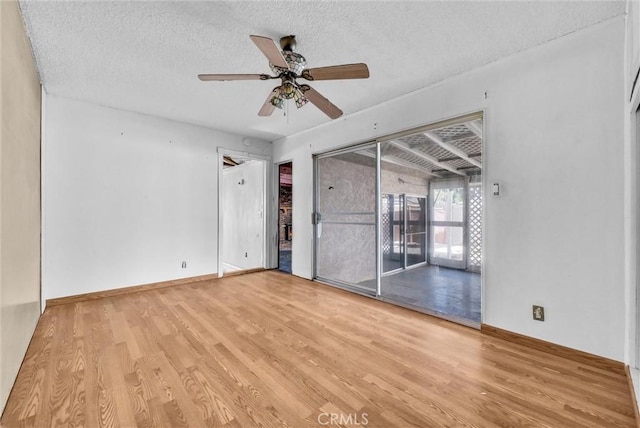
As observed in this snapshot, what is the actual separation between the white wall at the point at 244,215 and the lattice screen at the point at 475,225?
3.64 meters

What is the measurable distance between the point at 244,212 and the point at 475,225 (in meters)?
4.47

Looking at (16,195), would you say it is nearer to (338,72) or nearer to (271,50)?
(271,50)

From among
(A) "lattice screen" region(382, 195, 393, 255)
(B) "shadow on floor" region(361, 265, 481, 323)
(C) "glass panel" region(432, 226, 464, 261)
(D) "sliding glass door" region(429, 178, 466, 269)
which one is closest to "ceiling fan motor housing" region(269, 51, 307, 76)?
(D) "sliding glass door" region(429, 178, 466, 269)

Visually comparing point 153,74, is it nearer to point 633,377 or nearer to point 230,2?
point 230,2

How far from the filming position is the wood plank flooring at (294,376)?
4.85ft

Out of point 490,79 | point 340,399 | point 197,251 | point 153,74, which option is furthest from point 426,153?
point 197,251

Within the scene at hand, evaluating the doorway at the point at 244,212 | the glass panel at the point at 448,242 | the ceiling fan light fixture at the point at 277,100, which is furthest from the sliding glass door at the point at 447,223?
the doorway at the point at 244,212

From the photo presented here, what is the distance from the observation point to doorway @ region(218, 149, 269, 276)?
5.25 metres

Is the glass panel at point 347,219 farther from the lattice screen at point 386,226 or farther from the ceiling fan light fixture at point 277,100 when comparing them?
the ceiling fan light fixture at point 277,100

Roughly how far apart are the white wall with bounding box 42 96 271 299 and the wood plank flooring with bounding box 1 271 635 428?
791 millimetres

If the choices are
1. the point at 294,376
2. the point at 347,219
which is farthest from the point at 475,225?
the point at 294,376

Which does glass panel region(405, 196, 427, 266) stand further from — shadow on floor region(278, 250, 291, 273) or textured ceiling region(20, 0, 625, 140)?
shadow on floor region(278, 250, 291, 273)

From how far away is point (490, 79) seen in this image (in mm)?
2523

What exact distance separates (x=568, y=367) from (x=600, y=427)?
644 mm
